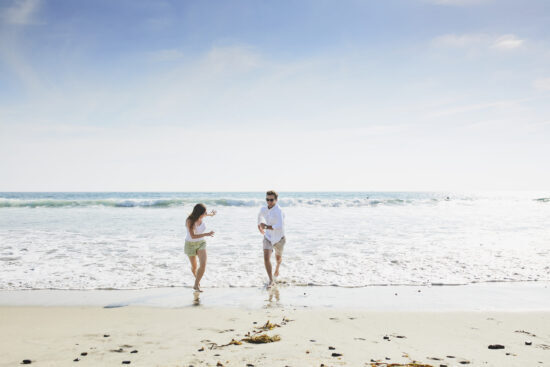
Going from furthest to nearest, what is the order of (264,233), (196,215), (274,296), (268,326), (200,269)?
(264,233)
(196,215)
(200,269)
(274,296)
(268,326)

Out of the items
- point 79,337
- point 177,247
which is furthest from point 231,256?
point 79,337

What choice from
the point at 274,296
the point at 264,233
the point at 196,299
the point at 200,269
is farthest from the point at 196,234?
the point at 274,296

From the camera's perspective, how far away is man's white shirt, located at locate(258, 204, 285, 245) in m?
8.01

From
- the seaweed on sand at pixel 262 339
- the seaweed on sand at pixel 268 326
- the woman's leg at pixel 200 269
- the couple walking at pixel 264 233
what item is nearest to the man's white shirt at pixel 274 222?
the couple walking at pixel 264 233

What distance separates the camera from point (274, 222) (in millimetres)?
8016

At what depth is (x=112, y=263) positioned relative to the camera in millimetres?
9211

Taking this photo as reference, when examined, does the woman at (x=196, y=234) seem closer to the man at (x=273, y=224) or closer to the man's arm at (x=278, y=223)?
the man at (x=273, y=224)

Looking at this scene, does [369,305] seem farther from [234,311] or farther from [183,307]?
[183,307]

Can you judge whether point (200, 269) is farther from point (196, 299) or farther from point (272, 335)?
point (272, 335)

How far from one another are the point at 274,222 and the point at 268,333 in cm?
353

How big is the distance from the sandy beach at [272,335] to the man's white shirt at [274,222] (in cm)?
204

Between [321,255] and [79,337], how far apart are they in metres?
6.86

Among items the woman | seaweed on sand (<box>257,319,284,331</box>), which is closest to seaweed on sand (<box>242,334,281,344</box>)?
Answer: seaweed on sand (<box>257,319,284,331</box>)

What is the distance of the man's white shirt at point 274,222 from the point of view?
8.01 metres
